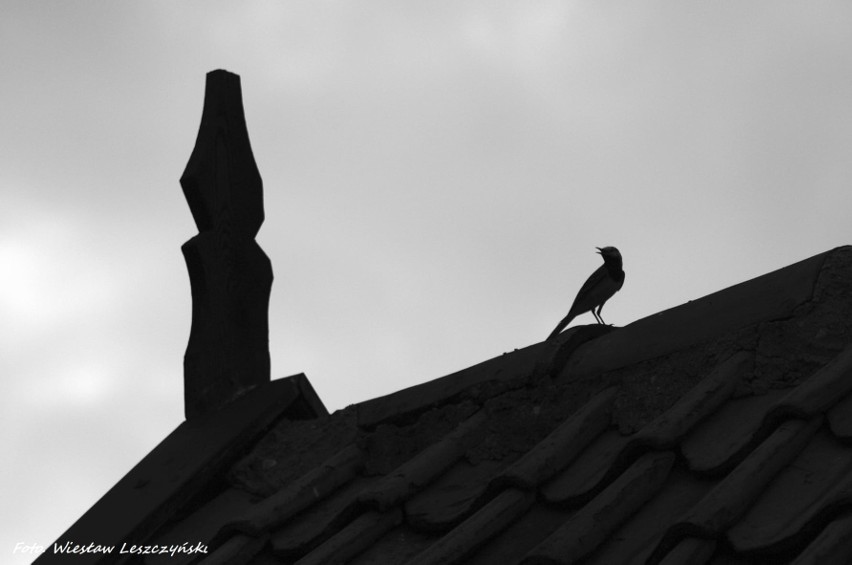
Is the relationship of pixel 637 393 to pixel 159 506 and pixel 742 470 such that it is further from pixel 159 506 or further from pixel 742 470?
pixel 159 506

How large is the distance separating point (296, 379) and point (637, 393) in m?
1.37

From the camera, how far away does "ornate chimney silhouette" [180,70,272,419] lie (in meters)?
3.78

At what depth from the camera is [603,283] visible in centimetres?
606

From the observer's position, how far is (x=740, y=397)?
250 cm

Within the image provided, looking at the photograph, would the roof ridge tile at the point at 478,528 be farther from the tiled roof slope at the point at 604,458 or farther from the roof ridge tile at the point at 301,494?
the roof ridge tile at the point at 301,494

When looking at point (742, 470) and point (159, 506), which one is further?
point (159, 506)

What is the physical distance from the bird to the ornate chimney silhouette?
2.54 meters

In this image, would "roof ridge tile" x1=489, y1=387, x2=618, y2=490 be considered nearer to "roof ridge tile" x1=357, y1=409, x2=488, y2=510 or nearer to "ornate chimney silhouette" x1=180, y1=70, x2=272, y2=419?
"roof ridge tile" x1=357, y1=409, x2=488, y2=510

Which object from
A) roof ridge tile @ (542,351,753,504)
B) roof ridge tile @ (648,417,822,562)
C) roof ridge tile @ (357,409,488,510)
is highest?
roof ridge tile @ (357,409,488,510)

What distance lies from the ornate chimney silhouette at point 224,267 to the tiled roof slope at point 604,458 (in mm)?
386

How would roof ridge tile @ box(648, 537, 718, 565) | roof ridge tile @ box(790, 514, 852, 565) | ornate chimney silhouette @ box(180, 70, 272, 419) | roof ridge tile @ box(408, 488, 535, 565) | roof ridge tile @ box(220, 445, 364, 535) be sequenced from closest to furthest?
roof ridge tile @ box(790, 514, 852, 565), roof ridge tile @ box(648, 537, 718, 565), roof ridge tile @ box(408, 488, 535, 565), roof ridge tile @ box(220, 445, 364, 535), ornate chimney silhouette @ box(180, 70, 272, 419)

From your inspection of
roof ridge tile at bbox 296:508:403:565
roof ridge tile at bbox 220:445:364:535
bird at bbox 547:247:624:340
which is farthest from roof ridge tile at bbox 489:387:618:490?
bird at bbox 547:247:624:340

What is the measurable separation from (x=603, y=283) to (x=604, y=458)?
3638 mm

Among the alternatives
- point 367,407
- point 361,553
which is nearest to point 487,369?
point 367,407
